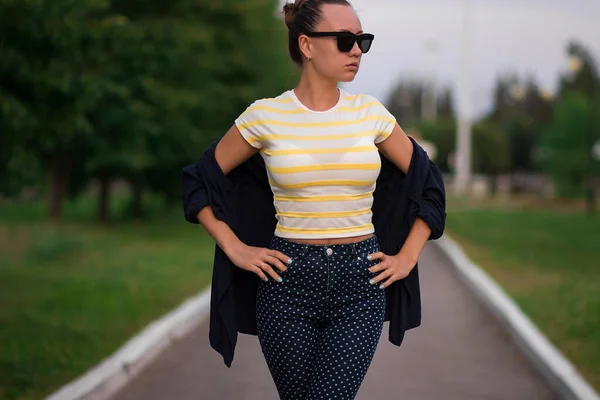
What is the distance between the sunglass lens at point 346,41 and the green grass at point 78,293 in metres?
3.76

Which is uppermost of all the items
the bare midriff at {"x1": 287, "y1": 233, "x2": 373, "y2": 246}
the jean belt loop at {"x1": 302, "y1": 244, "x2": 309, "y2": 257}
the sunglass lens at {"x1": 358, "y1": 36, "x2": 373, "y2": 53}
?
the sunglass lens at {"x1": 358, "y1": 36, "x2": 373, "y2": 53}

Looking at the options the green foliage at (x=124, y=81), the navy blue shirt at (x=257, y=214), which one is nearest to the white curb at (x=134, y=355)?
the green foliage at (x=124, y=81)

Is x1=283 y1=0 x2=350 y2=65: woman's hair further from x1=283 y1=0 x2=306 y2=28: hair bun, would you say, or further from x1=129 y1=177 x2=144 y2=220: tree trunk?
x1=129 y1=177 x2=144 y2=220: tree trunk

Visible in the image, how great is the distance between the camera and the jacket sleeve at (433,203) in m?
3.74

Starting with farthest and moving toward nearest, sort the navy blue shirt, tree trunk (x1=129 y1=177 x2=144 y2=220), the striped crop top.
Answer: tree trunk (x1=129 y1=177 x2=144 y2=220)
the navy blue shirt
the striped crop top

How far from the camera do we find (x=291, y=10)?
3707 mm

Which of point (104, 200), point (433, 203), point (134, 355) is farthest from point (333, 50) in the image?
point (104, 200)

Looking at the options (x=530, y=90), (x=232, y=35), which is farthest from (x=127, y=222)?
(x=530, y=90)

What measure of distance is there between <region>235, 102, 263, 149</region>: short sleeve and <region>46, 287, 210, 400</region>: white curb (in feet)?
9.42

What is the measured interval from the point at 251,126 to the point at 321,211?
354 millimetres

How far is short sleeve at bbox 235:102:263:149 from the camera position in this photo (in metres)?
3.58

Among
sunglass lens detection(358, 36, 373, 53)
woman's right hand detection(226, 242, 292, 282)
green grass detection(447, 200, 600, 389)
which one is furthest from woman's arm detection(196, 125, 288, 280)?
green grass detection(447, 200, 600, 389)

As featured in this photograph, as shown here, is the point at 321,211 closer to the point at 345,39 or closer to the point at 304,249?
the point at 304,249

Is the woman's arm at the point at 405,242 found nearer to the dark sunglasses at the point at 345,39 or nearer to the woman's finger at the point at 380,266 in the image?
the woman's finger at the point at 380,266
